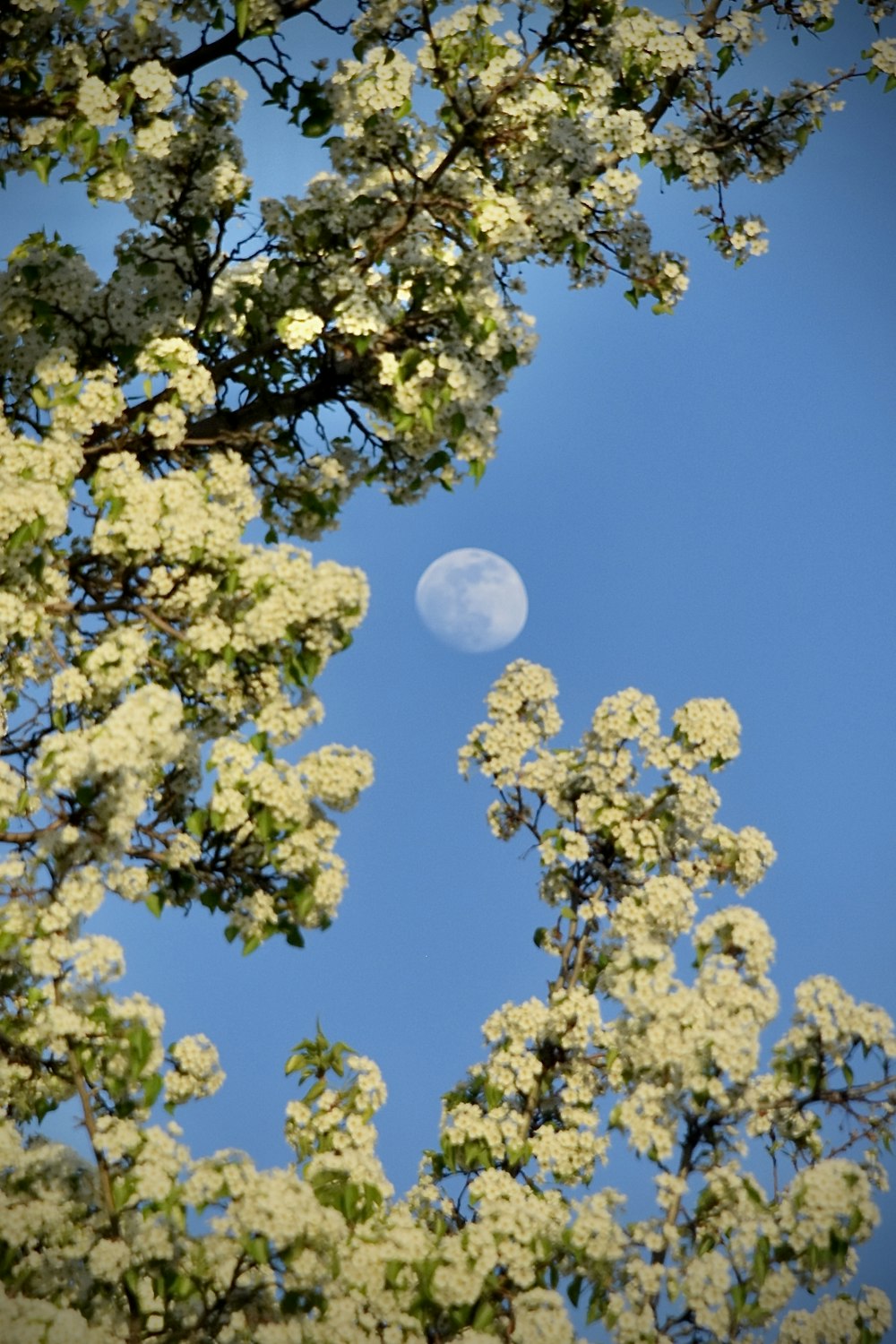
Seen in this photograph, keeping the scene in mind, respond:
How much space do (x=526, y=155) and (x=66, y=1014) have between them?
6.92m

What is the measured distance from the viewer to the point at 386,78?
9547 millimetres

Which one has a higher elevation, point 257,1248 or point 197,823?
point 197,823

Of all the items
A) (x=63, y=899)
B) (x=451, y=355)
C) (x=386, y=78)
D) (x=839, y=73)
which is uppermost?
(x=839, y=73)

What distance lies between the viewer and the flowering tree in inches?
→ 310

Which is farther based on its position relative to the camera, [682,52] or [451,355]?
[682,52]

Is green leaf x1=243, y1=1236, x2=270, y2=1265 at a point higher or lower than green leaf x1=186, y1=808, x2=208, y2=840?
→ lower

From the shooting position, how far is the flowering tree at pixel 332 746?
788 cm

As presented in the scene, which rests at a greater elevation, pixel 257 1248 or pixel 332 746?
pixel 332 746

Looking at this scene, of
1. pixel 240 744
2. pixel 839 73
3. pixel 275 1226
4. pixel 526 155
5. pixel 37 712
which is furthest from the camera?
pixel 839 73

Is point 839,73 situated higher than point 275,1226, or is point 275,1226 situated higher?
point 839,73

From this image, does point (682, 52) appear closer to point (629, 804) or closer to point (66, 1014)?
point (629, 804)

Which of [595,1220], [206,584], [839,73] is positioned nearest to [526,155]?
[839,73]

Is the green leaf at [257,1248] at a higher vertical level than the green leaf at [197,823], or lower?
lower

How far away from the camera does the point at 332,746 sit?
28.4ft
